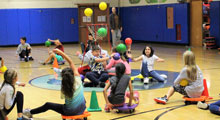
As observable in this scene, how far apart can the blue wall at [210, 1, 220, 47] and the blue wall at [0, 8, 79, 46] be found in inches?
367

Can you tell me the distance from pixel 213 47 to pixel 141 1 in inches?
269

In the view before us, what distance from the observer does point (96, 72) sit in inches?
342

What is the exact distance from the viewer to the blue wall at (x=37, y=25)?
21734 mm

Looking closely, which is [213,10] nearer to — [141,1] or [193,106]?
[141,1]

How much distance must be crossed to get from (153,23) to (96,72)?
1336cm

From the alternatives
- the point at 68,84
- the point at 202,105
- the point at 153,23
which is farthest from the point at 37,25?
the point at 68,84

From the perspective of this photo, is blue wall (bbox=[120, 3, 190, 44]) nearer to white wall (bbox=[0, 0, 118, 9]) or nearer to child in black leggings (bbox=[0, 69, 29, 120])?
white wall (bbox=[0, 0, 118, 9])

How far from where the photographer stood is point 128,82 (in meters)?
6.09

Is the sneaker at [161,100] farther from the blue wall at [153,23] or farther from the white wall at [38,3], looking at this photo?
the white wall at [38,3]

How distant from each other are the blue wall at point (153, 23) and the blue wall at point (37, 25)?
11.5ft

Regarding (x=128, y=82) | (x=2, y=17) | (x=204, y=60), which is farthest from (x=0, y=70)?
(x=2, y=17)

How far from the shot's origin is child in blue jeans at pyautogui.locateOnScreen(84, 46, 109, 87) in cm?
854

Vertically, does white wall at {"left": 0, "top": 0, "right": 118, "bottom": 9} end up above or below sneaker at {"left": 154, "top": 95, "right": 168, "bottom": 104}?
above

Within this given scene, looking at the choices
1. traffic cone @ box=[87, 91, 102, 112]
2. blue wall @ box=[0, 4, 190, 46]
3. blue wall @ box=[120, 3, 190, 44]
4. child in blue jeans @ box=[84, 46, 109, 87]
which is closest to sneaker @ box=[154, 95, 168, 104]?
traffic cone @ box=[87, 91, 102, 112]
